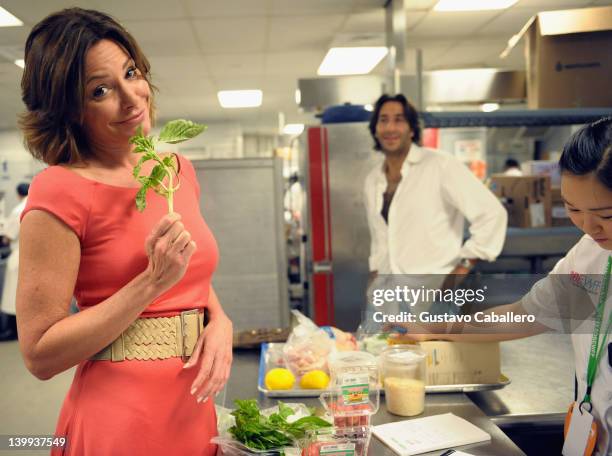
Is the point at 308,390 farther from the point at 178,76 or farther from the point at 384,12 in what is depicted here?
the point at 178,76

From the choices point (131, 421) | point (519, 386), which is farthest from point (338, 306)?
point (131, 421)

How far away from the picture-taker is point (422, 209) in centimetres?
230

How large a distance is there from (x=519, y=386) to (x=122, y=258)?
1028 millimetres

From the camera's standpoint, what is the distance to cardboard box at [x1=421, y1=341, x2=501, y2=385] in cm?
124

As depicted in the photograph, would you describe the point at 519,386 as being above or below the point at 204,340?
below

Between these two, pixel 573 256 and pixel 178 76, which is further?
pixel 178 76

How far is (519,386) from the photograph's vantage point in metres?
1.34

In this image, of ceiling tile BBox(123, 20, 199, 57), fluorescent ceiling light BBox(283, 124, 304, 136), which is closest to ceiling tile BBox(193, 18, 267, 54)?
ceiling tile BBox(123, 20, 199, 57)

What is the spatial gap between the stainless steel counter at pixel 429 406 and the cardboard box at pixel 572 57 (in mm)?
875

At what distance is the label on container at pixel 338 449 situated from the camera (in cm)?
84

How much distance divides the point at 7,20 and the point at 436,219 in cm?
356

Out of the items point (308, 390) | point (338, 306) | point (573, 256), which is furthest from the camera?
point (338, 306)

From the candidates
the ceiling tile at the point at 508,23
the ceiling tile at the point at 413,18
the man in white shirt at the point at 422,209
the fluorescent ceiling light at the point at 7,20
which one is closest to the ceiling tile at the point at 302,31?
the ceiling tile at the point at 413,18

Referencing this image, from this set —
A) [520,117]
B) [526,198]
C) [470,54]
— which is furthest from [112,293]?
[470,54]
